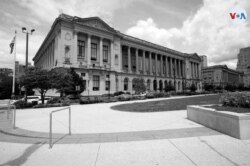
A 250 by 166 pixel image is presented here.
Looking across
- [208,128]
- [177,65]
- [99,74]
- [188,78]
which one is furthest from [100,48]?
[188,78]

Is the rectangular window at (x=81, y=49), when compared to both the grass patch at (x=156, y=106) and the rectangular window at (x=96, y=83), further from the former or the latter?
the grass patch at (x=156, y=106)

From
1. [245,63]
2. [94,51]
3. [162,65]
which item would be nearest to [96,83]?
[94,51]

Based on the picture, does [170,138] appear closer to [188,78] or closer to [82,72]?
[82,72]

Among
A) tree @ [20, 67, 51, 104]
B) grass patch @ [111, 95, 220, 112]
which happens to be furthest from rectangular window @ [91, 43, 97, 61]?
grass patch @ [111, 95, 220, 112]

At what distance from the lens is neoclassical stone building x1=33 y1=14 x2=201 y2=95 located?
42.7 meters

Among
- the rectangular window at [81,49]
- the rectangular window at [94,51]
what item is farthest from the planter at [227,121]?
the rectangular window at [94,51]

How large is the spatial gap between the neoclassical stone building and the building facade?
117 meters

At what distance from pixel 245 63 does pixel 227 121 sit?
642 ft

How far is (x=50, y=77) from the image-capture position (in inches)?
871

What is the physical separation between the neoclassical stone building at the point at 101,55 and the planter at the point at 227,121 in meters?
38.8

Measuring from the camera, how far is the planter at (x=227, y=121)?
555 centimetres

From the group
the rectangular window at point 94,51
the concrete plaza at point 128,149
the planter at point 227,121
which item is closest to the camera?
the concrete plaza at point 128,149

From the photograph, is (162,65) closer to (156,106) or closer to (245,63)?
(156,106)

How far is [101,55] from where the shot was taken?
4922 cm
